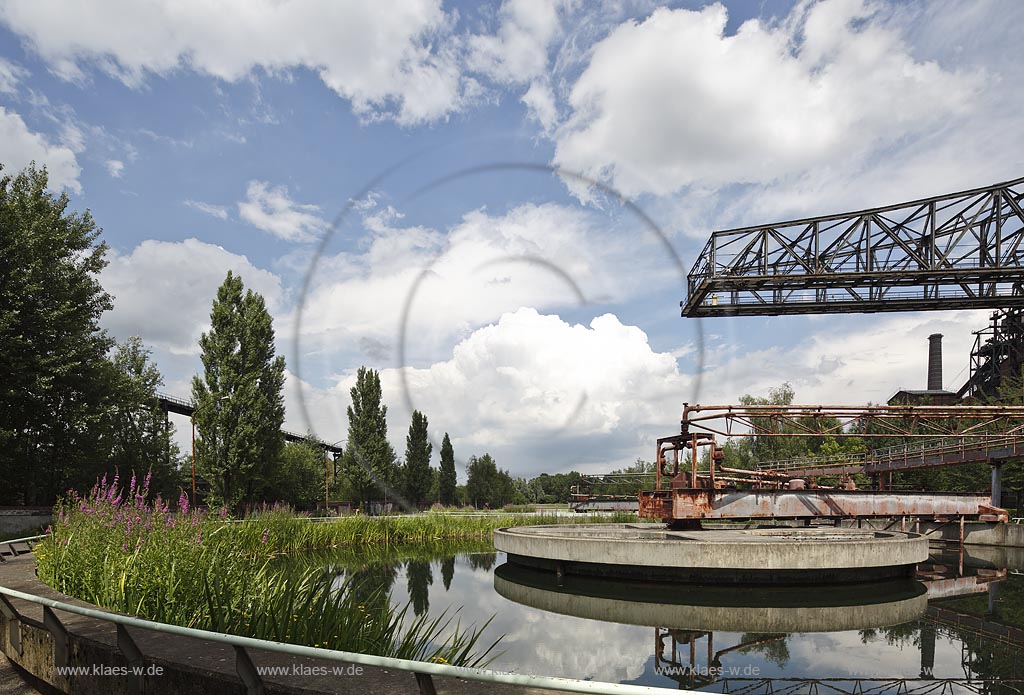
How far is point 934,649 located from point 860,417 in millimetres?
13514

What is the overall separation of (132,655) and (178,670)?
20.8 inches

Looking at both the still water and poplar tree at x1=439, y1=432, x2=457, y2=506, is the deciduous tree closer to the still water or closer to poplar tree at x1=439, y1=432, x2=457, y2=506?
the still water

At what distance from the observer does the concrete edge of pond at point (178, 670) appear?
15.1ft

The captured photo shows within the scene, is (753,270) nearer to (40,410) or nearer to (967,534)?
(967,534)

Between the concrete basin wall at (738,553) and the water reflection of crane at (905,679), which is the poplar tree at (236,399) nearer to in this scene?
the concrete basin wall at (738,553)

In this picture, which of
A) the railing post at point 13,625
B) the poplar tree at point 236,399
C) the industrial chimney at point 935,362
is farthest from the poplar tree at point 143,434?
→ the industrial chimney at point 935,362

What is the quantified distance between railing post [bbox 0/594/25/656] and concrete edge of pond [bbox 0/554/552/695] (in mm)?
24

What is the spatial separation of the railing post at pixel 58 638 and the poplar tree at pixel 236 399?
1329 inches

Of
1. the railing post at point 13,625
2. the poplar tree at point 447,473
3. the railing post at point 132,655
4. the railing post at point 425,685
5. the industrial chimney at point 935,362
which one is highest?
the industrial chimney at point 935,362

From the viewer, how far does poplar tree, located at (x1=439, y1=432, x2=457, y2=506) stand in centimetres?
7662

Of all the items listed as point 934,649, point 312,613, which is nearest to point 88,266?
point 312,613

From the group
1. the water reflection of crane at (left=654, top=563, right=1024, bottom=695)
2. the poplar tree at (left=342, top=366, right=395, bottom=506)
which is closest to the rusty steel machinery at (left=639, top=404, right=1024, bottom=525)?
the water reflection of crane at (left=654, top=563, right=1024, bottom=695)

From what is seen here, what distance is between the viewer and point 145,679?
5.07 m

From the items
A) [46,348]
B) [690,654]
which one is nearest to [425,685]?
[690,654]
